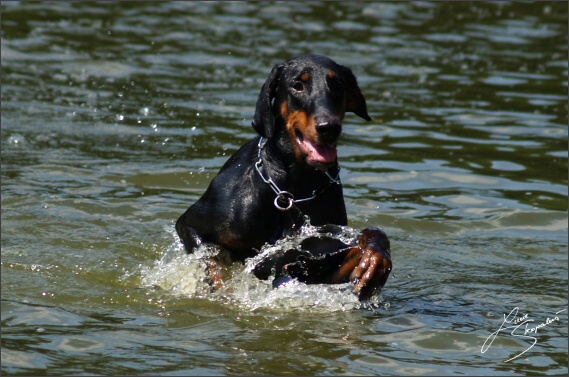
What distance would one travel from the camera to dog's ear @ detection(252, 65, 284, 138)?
5.38m

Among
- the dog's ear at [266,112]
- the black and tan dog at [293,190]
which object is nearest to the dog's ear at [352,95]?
the black and tan dog at [293,190]

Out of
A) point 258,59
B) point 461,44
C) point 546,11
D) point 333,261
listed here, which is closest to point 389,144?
point 258,59

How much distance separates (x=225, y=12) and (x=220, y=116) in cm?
536

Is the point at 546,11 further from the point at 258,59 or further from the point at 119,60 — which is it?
the point at 119,60

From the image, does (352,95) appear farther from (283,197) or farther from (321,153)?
(283,197)

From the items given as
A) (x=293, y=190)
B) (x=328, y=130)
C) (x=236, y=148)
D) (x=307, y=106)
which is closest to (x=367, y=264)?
(x=293, y=190)

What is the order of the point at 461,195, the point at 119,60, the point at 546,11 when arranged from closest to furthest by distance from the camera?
the point at 461,195 < the point at 119,60 < the point at 546,11

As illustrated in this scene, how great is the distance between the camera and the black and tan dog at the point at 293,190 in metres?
5.29

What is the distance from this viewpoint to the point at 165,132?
9.76 m

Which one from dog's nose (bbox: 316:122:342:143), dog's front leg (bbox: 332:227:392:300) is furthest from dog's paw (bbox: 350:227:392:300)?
dog's nose (bbox: 316:122:342:143)

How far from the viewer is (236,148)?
9.19 meters

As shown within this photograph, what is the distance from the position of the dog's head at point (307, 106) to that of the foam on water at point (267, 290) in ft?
1.64

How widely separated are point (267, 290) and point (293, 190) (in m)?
0.58

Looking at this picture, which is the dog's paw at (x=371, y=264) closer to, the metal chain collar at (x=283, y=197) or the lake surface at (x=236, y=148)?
the lake surface at (x=236, y=148)
